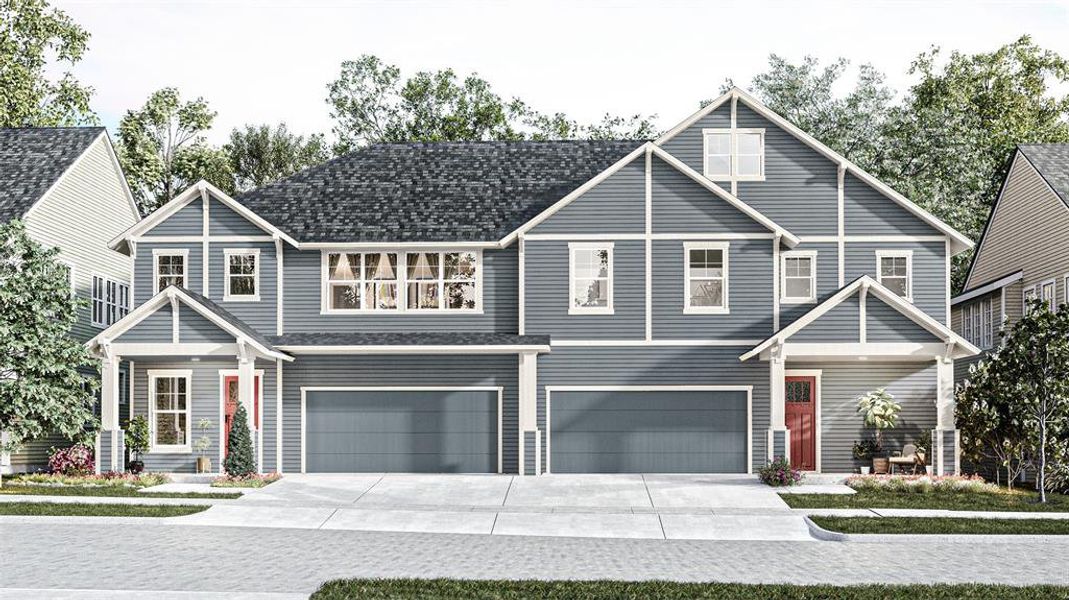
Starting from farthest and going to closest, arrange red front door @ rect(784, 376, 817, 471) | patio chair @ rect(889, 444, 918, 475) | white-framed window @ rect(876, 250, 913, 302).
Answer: white-framed window @ rect(876, 250, 913, 302), red front door @ rect(784, 376, 817, 471), patio chair @ rect(889, 444, 918, 475)

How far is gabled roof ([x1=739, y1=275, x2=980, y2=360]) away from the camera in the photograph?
27344 millimetres

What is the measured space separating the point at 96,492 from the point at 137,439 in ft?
12.7

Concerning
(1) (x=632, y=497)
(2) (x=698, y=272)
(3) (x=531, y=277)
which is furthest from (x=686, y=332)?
(1) (x=632, y=497)

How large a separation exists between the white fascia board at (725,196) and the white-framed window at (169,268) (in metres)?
12.1

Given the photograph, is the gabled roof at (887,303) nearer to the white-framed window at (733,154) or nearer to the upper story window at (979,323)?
the white-framed window at (733,154)

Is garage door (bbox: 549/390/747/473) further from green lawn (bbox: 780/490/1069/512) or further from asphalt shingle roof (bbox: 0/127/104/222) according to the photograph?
asphalt shingle roof (bbox: 0/127/104/222)

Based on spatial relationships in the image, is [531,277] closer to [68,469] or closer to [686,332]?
[686,332]

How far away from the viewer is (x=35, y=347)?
25844 millimetres

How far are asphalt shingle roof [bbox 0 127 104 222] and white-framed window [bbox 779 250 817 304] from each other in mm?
19624

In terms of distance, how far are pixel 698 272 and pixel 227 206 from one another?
1191cm

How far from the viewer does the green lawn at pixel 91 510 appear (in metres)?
21.1

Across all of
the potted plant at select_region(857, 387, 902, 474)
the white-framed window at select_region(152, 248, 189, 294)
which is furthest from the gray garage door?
the potted plant at select_region(857, 387, 902, 474)

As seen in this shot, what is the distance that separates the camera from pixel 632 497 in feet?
81.4

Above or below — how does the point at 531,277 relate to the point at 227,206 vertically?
below
